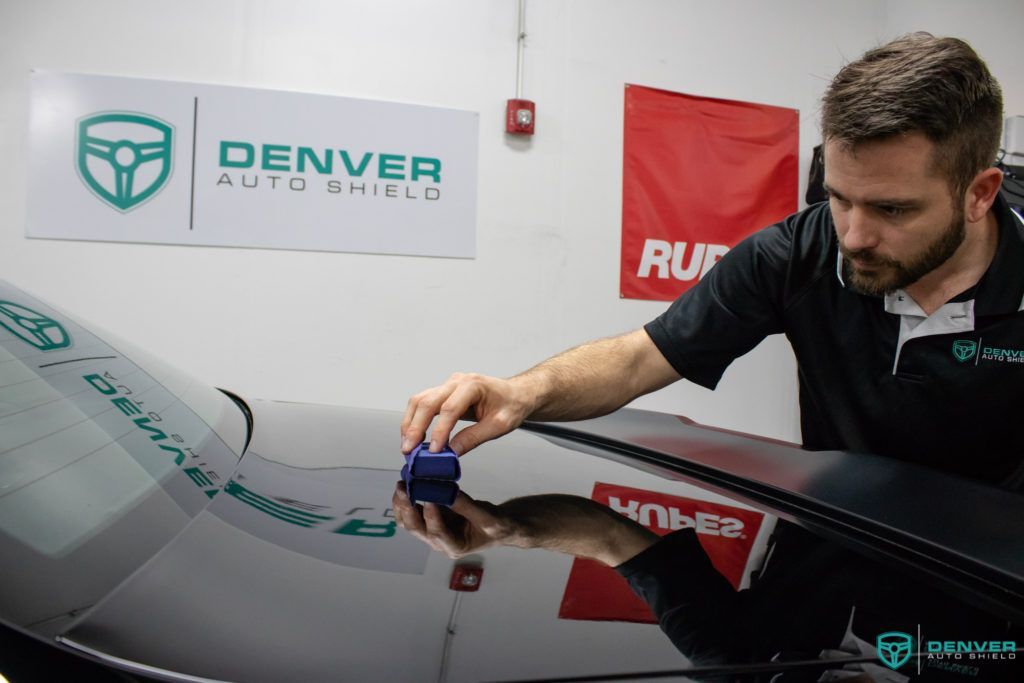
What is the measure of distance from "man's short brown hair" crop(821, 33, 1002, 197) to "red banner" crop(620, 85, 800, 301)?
1839 mm

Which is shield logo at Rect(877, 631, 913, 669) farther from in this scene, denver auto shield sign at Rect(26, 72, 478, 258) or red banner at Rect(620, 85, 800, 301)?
red banner at Rect(620, 85, 800, 301)

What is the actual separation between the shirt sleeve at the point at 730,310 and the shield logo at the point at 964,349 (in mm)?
294

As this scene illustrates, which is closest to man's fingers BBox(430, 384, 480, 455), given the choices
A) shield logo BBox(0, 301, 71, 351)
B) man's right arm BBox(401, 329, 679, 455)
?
man's right arm BBox(401, 329, 679, 455)

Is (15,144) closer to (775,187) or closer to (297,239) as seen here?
(297,239)

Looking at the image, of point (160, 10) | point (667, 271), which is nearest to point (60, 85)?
point (160, 10)

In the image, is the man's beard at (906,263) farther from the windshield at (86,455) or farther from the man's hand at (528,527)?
the windshield at (86,455)

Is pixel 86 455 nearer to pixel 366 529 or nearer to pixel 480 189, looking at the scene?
pixel 366 529

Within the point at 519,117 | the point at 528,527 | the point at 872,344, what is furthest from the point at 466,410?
the point at 519,117

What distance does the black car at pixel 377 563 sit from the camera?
0.39 meters

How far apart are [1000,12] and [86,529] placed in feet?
Answer: 14.4

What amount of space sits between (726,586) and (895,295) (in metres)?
0.88

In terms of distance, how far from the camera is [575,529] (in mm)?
643

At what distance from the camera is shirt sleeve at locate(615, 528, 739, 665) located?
16.9 inches

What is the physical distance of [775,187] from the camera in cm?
315
